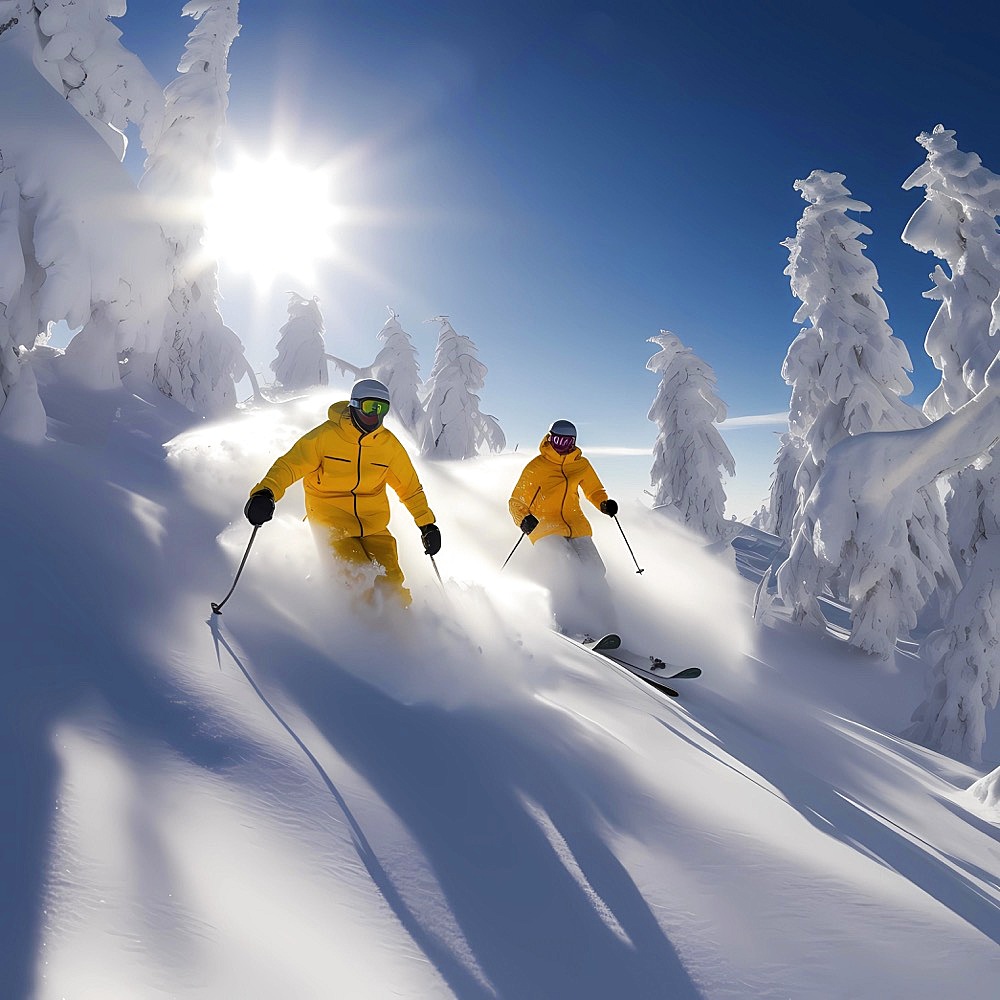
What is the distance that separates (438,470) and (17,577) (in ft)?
33.6

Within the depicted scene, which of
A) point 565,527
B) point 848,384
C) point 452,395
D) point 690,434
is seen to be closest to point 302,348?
point 452,395

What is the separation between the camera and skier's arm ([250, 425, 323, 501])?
4.84 meters

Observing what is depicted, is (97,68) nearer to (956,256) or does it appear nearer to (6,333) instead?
(6,333)

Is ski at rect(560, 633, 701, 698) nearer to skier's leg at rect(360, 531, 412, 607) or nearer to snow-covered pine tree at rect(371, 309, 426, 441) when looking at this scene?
skier's leg at rect(360, 531, 412, 607)

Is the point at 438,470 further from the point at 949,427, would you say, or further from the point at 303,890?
the point at 303,890

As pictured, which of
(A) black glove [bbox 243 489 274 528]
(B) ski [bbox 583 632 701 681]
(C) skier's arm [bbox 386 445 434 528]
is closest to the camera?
(A) black glove [bbox 243 489 274 528]

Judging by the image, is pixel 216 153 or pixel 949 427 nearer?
pixel 949 427

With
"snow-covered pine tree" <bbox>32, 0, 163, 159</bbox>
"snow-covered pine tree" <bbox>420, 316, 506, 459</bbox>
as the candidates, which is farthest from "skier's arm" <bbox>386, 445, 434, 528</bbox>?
"snow-covered pine tree" <bbox>420, 316, 506, 459</bbox>

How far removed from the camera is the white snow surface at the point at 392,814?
1662 millimetres

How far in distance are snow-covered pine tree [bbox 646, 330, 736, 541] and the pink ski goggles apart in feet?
56.4

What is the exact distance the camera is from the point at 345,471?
17.3 feet

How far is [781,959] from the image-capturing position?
6.68 feet

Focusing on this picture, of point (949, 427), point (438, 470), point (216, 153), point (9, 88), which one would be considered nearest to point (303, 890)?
point (949, 427)

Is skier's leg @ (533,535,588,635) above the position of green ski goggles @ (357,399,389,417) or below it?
below
